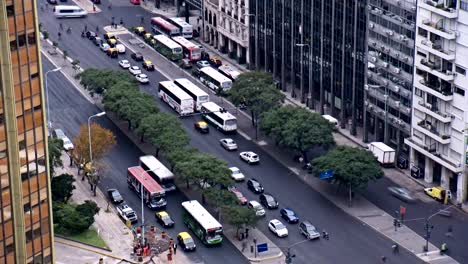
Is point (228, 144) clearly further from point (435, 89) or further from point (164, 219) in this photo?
point (435, 89)

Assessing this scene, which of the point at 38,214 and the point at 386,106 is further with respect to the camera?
the point at 386,106

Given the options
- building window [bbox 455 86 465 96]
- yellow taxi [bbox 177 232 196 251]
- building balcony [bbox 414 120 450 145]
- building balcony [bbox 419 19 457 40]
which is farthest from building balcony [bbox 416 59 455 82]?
yellow taxi [bbox 177 232 196 251]

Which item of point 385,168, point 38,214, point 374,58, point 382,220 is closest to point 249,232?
point 382,220

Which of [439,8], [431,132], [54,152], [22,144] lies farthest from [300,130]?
[22,144]

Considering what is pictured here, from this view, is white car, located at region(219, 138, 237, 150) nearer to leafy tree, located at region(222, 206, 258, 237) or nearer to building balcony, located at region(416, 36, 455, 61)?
leafy tree, located at region(222, 206, 258, 237)

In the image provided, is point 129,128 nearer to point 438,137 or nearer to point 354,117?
point 354,117

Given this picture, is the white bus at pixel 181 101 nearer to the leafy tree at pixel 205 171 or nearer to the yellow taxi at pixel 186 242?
the leafy tree at pixel 205 171
